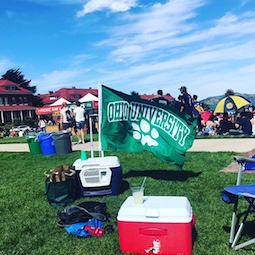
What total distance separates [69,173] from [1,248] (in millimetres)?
1612

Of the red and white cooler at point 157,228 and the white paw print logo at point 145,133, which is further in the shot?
the white paw print logo at point 145,133

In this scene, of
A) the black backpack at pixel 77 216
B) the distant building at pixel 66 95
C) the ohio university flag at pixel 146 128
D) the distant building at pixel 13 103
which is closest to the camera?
the black backpack at pixel 77 216

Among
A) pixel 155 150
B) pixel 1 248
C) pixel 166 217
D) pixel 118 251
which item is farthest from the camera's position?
pixel 155 150

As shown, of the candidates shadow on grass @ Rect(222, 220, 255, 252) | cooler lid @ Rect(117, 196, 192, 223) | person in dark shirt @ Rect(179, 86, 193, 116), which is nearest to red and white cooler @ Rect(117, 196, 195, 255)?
cooler lid @ Rect(117, 196, 192, 223)

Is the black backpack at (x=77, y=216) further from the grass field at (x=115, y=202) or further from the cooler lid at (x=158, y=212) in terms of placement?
the cooler lid at (x=158, y=212)

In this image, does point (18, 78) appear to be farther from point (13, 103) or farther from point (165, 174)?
point (165, 174)

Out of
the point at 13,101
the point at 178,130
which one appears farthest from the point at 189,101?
the point at 13,101

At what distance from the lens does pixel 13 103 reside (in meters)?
64.5

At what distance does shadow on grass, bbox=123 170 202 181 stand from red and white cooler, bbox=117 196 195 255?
3.04 m

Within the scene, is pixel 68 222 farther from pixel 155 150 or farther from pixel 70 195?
pixel 155 150

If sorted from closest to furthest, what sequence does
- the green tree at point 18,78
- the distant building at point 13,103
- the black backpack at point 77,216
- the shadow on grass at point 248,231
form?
the shadow on grass at point 248,231, the black backpack at point 77,216, the distant building at point 13,103, the green tree at point 18,78

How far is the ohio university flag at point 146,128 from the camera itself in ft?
19.2

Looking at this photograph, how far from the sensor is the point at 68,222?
4.19 meters

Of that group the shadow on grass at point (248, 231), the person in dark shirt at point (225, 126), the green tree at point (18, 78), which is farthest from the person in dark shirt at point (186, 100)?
the green tree at point (18, 78)
